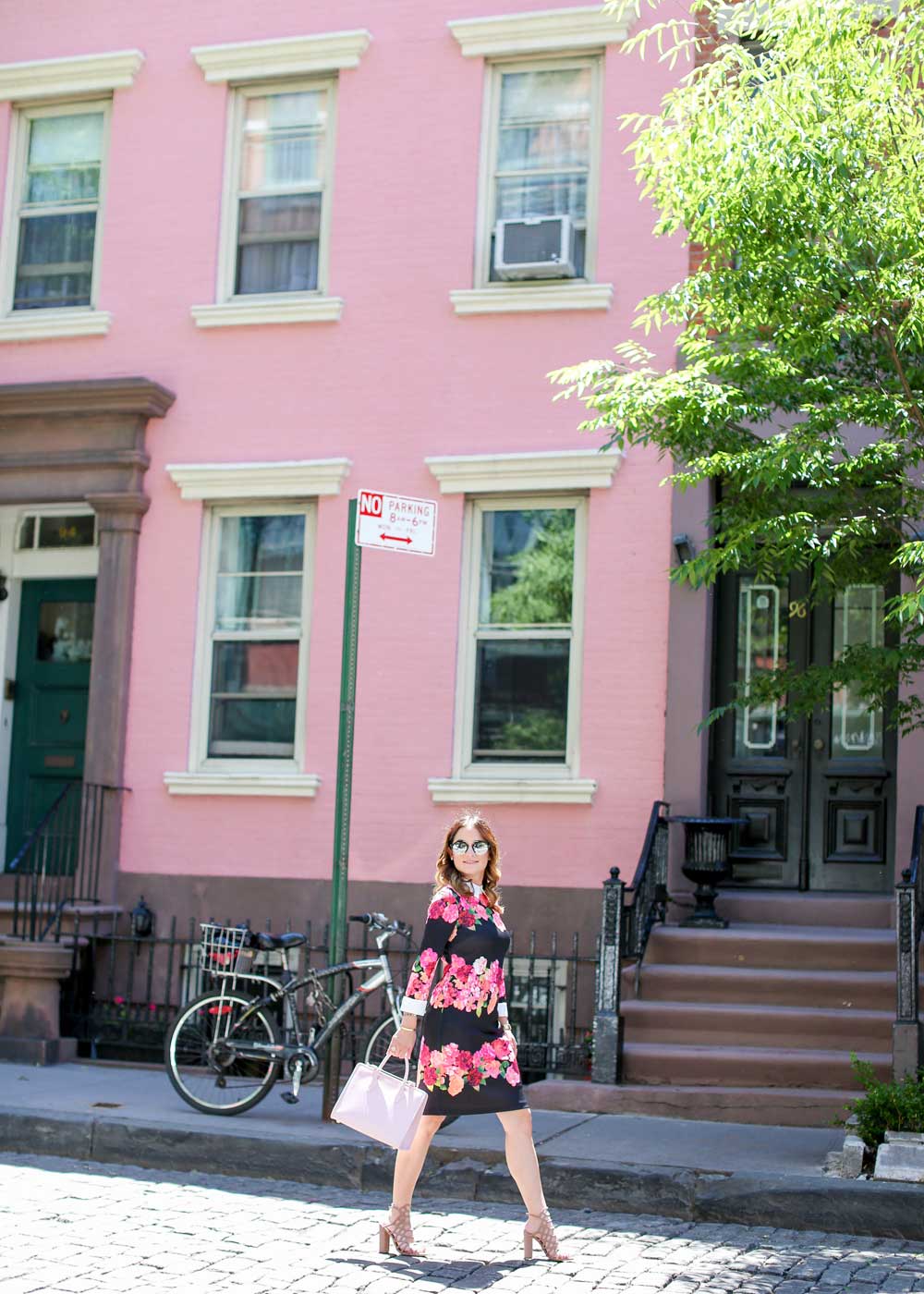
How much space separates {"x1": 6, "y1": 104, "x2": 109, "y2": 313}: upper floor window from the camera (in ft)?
44.1

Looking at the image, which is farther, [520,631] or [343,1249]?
[520,631]

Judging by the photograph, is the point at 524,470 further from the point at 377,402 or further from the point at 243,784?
the point at 243,784

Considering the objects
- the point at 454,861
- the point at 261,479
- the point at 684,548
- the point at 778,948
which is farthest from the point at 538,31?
the point at 454,861

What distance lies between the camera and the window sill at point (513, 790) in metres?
11.5

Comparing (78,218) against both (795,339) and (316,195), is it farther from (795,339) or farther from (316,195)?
(795,339)

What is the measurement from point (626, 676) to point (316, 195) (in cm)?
447

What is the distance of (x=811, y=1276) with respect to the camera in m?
6.27

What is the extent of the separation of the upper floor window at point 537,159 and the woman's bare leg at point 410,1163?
721 cm

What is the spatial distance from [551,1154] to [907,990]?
238 cm

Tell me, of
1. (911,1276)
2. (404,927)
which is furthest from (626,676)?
(911,1276)

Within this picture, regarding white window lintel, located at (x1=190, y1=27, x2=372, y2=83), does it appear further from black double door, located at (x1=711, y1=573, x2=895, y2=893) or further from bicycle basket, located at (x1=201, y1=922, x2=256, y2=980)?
bicycle basket, located at (x1=201, y1=922, x2=256, y2=980)

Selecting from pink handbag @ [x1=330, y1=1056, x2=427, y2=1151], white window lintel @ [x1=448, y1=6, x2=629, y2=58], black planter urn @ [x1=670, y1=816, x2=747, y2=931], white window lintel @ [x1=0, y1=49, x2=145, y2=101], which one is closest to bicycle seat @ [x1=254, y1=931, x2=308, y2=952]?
black planter urn @ [x1=670, y1=816, x2=747, y2=931]

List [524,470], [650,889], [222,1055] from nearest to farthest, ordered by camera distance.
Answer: [222,1055]
[650,889]
[524,470]

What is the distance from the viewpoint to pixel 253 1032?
964cm
